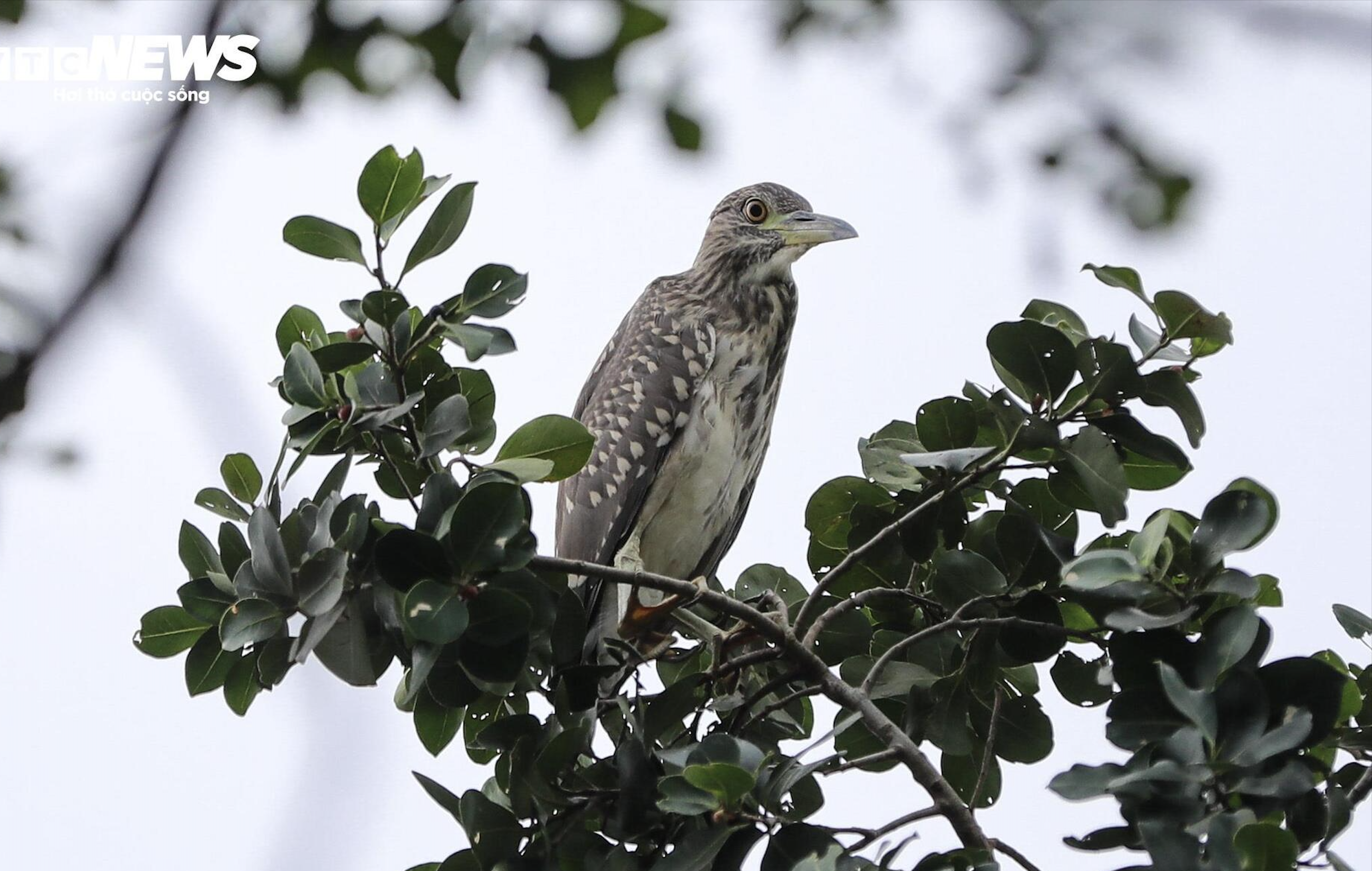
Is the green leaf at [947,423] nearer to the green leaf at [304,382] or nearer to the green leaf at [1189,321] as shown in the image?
the green leaf at [1189,321]

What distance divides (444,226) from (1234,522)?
1330 millimetres

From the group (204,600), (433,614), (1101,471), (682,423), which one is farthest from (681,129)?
(682,423)

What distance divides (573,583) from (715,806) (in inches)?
76.9

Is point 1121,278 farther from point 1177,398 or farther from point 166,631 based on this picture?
point 166,631

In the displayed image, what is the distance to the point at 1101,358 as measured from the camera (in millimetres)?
2381

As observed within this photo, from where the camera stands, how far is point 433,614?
215cm

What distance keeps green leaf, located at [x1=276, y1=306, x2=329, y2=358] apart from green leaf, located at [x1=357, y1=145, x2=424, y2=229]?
0.25m

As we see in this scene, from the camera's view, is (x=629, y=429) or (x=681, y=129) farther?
(x=629, y=429)

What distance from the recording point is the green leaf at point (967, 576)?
7.96ft

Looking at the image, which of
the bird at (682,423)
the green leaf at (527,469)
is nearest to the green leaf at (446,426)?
the green leaf at (527,469)

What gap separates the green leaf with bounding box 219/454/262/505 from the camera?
8.09ft

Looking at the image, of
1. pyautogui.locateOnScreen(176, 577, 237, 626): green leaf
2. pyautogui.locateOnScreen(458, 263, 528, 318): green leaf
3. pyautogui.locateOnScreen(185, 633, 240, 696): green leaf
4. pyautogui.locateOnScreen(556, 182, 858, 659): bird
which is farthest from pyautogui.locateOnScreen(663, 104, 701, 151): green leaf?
pyautogui.locateOnScreen(556, 182, 858, 659): bird

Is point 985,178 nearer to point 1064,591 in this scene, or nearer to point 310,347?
point 1064,591

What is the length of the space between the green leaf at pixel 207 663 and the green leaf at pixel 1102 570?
1.38 meters
